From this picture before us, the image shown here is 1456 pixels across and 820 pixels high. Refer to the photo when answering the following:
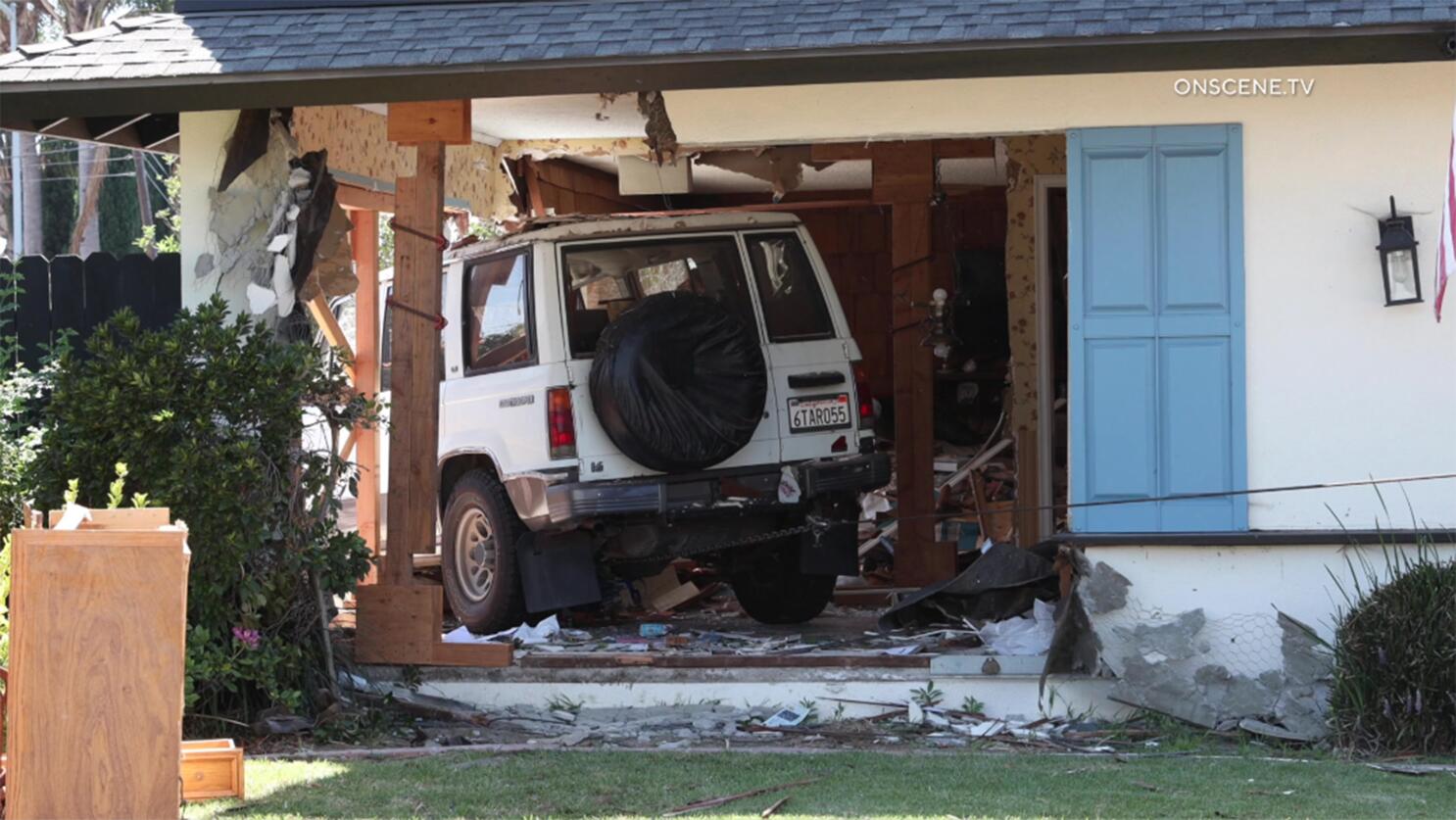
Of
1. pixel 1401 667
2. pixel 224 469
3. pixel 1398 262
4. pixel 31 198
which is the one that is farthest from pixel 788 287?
pixel 31 198

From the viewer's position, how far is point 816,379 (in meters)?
9.94

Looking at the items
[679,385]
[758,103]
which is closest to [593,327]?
→ [679,385]

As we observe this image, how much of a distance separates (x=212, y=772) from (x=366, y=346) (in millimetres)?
6397

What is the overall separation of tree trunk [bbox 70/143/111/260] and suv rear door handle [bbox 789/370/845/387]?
21179 mm

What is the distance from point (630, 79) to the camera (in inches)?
324

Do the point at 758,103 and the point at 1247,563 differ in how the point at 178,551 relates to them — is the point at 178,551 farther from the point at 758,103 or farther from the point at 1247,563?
the point at 1247,563

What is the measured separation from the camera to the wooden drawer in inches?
257

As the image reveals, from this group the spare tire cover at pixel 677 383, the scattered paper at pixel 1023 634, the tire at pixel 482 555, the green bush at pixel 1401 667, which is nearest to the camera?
the green bush at pixel 1401 667

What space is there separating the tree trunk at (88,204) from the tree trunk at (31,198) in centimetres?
61

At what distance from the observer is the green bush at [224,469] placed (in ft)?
26.3

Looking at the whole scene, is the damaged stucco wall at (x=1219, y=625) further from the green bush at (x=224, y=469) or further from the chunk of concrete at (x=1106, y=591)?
the green bush at (x=224, y=469)

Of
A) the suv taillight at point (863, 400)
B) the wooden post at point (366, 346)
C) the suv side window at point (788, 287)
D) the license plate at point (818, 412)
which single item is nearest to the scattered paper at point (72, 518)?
the license plate at point (818, 412)

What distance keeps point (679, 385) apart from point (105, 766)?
184 inches

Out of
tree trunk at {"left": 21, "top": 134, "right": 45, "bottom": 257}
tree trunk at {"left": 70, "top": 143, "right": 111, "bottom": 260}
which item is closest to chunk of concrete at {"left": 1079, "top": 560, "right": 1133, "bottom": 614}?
tree trunk at {"left": 70, "top": 143, "right": 111, "bottom": 260}
